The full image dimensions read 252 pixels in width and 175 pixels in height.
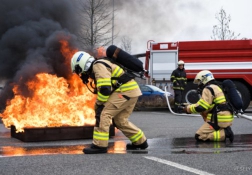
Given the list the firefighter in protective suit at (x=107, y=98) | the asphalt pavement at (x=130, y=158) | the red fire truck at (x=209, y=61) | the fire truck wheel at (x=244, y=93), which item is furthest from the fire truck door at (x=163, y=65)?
the firefighter in protective suit at (x=107, y=98)

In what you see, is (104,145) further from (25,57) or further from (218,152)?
(25,57)

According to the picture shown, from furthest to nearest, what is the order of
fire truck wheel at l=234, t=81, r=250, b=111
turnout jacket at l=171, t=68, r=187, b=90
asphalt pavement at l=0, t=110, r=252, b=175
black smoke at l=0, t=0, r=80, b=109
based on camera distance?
fire truck wheel at l=234, t=81, r=250, b=111 → turnout jacket at l=171, t=68, r=187, b=90 → black smoke at l=0, t=0, r=80, b=109 → asphalt pavement at l=0, t=110, r=252, b=175

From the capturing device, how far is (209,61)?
1518cm

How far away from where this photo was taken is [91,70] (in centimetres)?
674

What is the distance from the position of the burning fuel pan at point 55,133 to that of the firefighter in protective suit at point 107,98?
1624 mm

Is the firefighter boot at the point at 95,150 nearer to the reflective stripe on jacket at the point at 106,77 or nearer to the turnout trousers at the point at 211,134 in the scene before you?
the reflective stripe on jacket at the point at 106,77

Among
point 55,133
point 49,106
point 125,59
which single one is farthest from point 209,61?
point 125,59

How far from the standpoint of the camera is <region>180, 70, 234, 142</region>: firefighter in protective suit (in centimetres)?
782

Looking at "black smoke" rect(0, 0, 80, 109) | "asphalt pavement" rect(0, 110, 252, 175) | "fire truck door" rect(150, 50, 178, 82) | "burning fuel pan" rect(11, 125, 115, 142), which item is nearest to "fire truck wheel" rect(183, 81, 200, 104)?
"fire truck door" rect(150, 50, 178, 82)

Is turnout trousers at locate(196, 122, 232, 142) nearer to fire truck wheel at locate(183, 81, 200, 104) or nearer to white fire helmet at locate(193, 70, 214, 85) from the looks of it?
white fire helmet at locate(193, 70, 214, 85)

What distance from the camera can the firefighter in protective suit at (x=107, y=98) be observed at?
20.8ft

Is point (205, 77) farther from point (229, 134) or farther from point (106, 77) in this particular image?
point (106, 77)

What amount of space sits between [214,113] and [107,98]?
2.38 m

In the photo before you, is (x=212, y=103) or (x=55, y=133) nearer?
(x=212, y=103)
